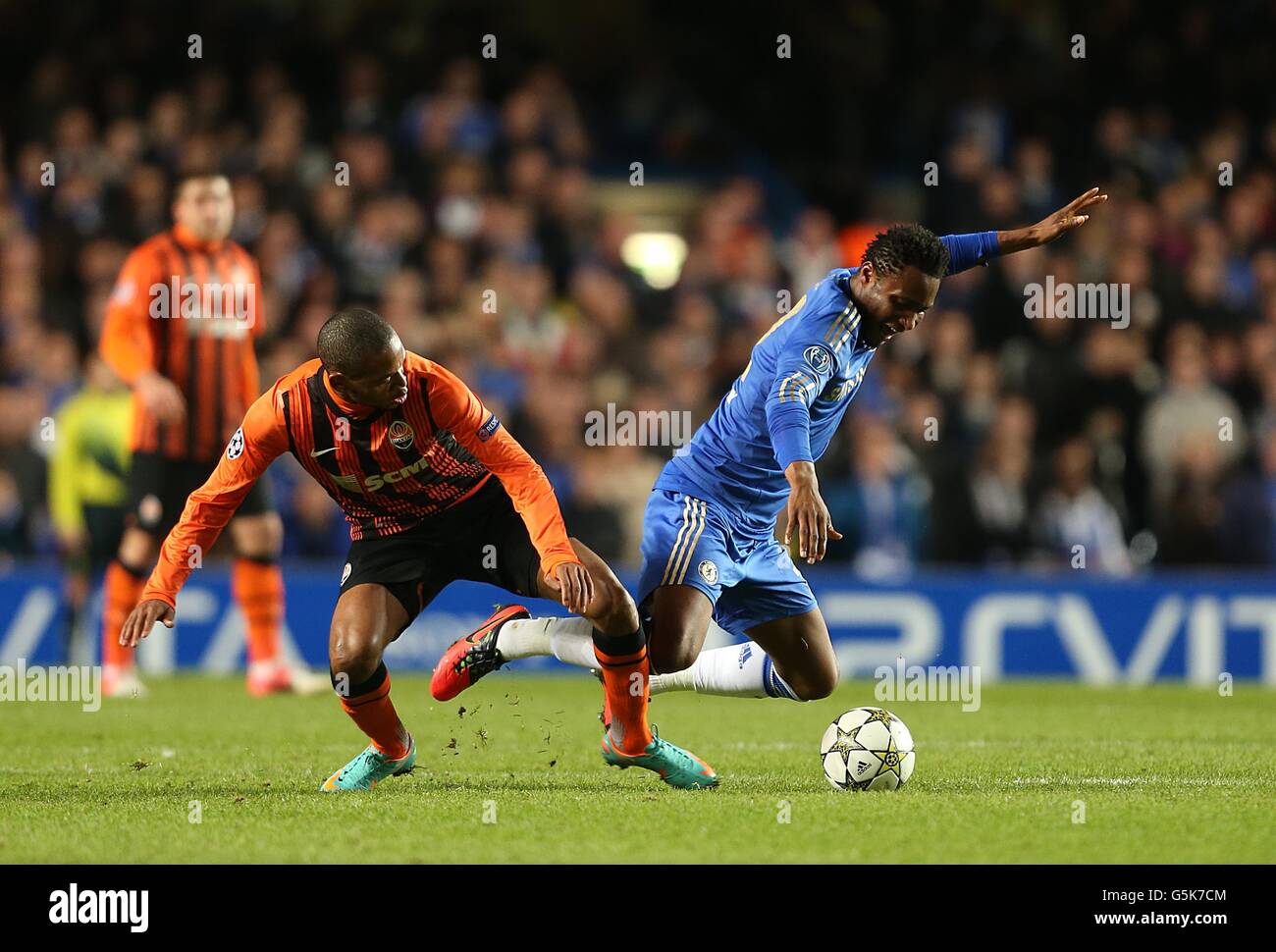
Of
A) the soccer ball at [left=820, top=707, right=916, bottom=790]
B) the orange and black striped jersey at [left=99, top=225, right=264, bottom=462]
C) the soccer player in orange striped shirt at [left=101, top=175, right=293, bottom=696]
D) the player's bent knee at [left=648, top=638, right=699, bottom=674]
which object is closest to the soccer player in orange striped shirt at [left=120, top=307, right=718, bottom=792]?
the player's bent knee at [left=648, top=638, right=699, bottom=674]

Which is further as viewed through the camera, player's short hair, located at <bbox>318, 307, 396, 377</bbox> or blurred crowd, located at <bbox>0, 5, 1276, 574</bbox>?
blurred crowd, located at <bbox>0, 5, 1276, 574</bbox>

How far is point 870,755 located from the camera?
19.6 ft

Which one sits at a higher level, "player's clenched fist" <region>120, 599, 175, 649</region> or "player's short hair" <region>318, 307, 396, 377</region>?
"player's short hair" <region>318, 307, 396, 377</region>

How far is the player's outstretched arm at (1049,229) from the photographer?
21.0 ft

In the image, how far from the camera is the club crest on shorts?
582 cm

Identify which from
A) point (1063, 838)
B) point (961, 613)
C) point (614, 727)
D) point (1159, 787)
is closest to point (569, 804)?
point (614, 727)

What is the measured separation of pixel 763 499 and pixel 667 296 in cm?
697

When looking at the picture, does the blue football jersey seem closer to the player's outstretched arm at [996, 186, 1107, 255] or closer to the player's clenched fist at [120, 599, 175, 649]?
the player's outstretched arm at [996, 186, 1107, 255]

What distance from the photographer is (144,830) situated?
510cm

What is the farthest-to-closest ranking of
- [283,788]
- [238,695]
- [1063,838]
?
[238,695]
[283,788]
[1063,838]

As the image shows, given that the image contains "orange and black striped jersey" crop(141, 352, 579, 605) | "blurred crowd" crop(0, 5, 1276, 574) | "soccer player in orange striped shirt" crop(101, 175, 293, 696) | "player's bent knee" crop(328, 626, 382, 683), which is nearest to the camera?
"orange and black striped jersey" crop(141, 352, 579, 605)

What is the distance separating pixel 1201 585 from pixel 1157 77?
612cm

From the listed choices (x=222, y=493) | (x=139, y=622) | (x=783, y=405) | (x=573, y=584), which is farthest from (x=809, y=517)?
(x=139, y=622)

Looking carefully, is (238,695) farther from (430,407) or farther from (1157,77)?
(1157,77)
